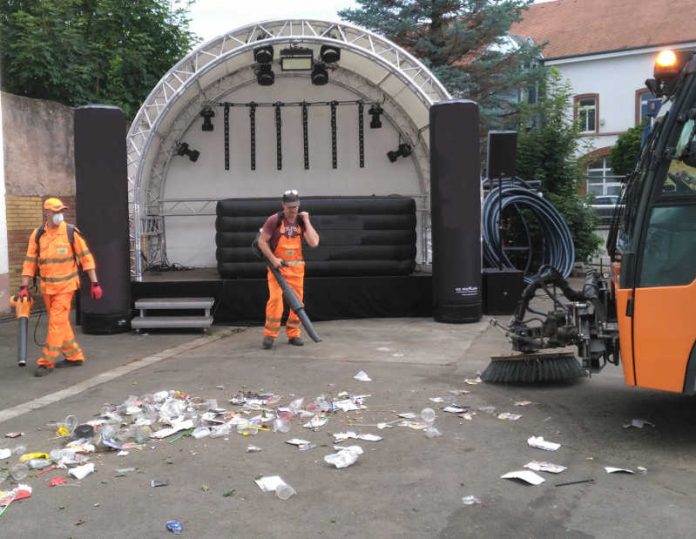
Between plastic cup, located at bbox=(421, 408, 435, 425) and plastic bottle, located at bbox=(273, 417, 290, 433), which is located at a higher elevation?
plastic cup, located at bbox=(421, 408, 435, 425)

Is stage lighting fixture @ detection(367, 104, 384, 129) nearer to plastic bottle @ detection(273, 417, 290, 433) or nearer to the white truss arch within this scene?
the white truss arch

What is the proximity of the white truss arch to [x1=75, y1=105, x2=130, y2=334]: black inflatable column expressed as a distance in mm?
1179

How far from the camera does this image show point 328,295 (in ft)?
37.4

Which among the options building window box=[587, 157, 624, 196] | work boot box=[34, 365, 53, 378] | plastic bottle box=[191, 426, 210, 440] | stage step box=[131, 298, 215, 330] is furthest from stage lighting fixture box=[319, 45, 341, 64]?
building window box=[587, 157, 624, 196]

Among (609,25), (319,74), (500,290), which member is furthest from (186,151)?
(609,25)

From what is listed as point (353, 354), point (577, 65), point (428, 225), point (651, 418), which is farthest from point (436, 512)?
point (577, 65)

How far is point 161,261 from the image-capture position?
45.4 ft

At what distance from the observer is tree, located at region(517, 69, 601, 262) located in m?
17.7

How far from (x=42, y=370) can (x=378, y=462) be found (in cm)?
445

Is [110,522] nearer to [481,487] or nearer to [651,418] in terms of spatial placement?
[481,487]

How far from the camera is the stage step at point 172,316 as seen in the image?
10.4 m

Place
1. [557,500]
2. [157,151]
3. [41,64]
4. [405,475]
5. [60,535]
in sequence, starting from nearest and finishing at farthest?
[60,535]
[557,500]
[405,475]
[157,151]
[41,64]

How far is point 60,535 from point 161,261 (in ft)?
33.8

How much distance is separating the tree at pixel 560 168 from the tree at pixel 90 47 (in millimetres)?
9110
